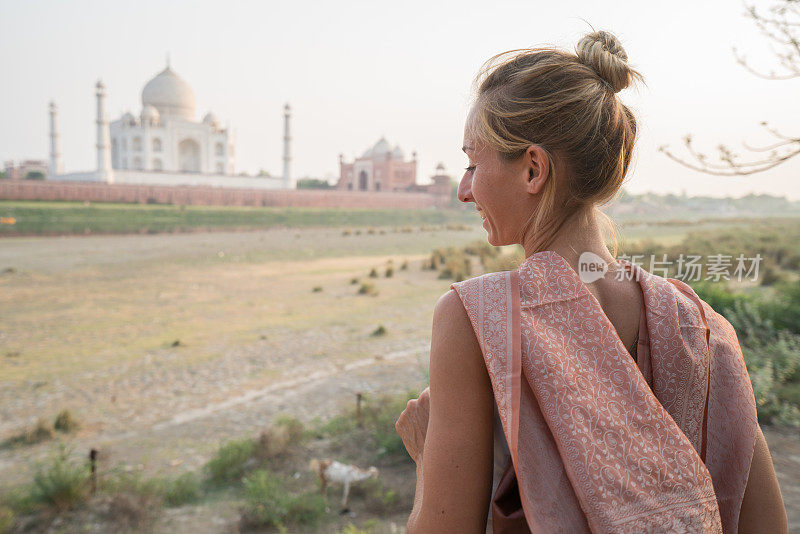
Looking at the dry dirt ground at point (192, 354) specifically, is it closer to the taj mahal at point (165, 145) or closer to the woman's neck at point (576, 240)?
the woman's neck at point (576, 240)

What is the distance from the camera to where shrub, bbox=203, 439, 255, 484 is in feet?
11.0

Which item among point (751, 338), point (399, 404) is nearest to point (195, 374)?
point (399, 404)

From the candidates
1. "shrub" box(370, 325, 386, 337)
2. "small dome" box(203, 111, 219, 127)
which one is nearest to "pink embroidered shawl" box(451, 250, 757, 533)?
"shrub" box(370, 325, 386, 337)

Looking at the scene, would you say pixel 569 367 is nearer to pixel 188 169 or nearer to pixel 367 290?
pixel 367 290

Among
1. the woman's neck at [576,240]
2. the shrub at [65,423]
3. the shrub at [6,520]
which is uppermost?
the woman's neck at [576,240]

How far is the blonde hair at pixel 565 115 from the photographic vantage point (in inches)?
30.7

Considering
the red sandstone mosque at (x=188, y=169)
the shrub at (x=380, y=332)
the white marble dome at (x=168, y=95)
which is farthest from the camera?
the white marble dome at (x=168, y=95)

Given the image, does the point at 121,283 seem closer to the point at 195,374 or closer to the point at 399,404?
the point at 195,374

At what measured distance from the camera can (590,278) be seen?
85 cm

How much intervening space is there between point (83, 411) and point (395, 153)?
37.2 metres

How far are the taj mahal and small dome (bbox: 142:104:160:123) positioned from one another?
0.18 ft

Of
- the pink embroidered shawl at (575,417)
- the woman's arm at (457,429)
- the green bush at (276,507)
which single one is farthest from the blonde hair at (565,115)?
the green bush at (276,507)

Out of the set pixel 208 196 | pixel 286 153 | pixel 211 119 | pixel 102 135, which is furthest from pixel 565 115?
pixel 211 119

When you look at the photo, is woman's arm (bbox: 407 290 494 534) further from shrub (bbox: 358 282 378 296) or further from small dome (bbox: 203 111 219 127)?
small dome (bbox: 203 111 219 127)
